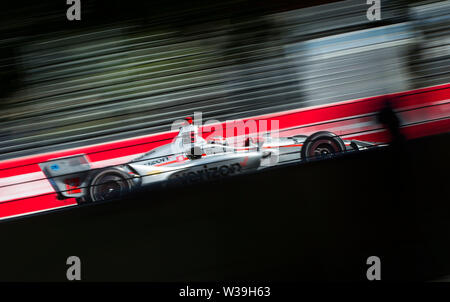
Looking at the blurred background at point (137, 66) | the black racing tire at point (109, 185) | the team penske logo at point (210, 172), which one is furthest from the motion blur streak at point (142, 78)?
the team penske logo at point (210, 172)

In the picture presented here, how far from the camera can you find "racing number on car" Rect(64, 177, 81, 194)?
355cm

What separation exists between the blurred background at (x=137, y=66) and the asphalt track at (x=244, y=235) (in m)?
1.06

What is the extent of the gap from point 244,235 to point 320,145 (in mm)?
1359

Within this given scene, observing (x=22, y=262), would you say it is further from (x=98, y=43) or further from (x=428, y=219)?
(x=428, y=219)

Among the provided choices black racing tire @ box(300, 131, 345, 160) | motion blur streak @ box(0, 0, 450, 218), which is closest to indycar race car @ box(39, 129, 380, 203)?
black racing tire @ box(300, 131, 345, 160)

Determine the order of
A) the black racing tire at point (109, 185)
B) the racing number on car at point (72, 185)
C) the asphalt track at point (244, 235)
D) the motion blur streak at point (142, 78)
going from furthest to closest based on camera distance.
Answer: the motion blur streak at point (142, 78) < the racing number on car at point (72, 185) < the black racing tire at point (109, 185) < the asphalt track at point (244, 235)

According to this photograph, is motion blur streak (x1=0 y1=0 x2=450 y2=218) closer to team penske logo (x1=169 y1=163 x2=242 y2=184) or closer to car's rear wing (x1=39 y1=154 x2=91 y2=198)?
car's rear wing (x1=39 y1=154 x2=91 y2=198)

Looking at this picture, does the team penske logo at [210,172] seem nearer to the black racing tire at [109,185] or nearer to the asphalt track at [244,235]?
the black racing tire at [109,185]

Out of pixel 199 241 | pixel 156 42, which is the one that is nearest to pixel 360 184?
pixel 199 241

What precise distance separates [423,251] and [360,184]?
2.06ft

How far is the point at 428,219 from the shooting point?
303 cm

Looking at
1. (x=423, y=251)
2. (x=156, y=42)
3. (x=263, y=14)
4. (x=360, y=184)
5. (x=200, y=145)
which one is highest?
(x=263, y=14)

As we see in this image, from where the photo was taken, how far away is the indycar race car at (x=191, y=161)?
11.7 ft

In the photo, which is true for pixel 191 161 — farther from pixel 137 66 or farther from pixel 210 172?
pixel 137 66
